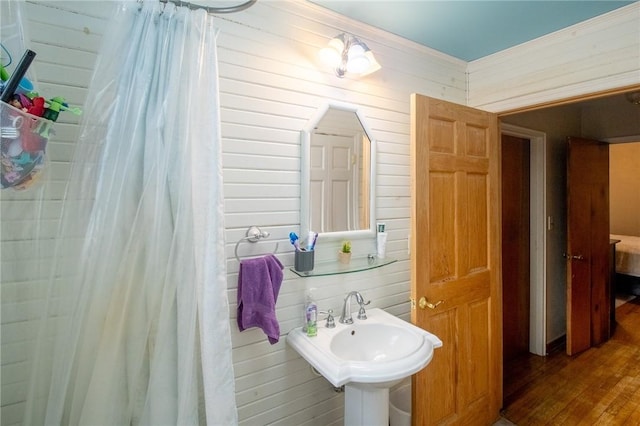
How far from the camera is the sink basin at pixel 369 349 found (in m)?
1.18

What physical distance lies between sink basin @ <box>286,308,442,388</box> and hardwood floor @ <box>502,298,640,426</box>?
1318 millimetres

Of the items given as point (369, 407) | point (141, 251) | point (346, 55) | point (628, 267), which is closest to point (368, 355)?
point (369, 407)

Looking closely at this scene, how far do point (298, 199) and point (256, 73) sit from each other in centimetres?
61

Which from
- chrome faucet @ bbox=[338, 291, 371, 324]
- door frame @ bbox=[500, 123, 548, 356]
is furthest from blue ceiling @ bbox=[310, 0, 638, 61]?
chrome faucet @ bbox=[338, 291, 371, 324]

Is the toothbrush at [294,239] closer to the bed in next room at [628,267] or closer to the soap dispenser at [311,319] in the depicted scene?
the soap dispenser at [311,319]

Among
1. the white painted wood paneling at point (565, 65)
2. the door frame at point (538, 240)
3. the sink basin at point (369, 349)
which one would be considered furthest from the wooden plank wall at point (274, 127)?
the door frame at point (538, 240)

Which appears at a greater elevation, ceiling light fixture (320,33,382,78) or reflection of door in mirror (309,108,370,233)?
ceiling light fixture (320,33,382,78)

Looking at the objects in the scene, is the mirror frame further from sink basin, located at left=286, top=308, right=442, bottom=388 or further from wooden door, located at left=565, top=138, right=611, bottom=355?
wooden door, located at left=565, top=138, right=611, bottom=355

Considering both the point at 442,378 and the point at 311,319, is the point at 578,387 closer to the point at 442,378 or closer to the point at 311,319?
the point at 442,378

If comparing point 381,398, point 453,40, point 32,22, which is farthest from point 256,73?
point 381,398

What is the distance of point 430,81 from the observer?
80.0 inches

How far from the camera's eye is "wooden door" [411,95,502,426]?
5.25 feet

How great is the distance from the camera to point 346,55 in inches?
61.7

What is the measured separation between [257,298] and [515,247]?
2530 mm
